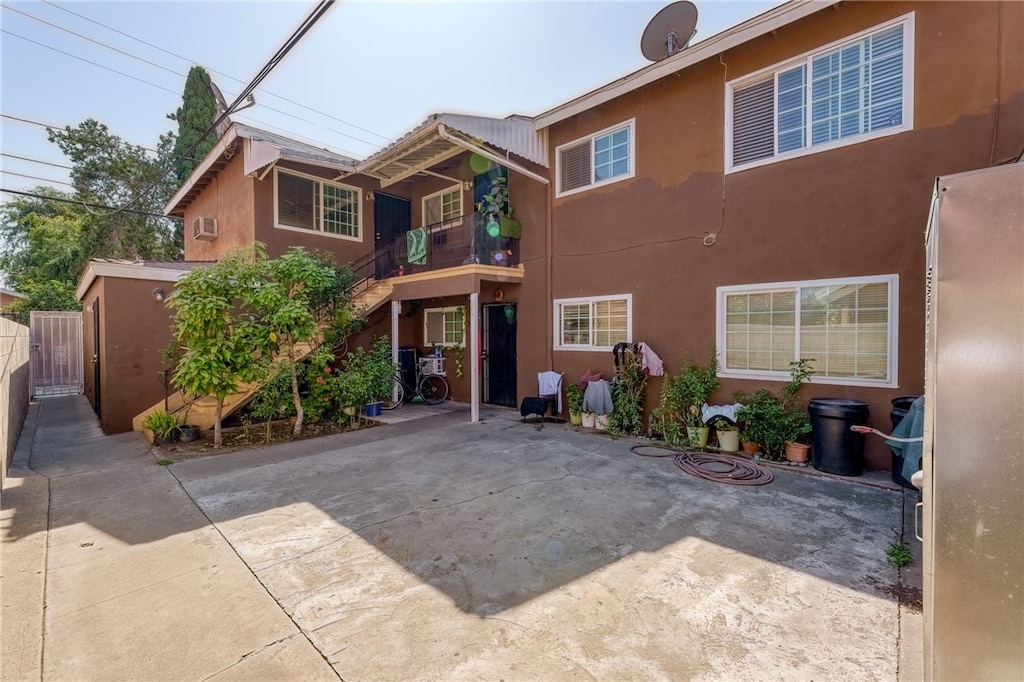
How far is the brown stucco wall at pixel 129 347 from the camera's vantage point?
8.05 meters

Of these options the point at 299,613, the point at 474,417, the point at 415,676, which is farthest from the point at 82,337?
the point at 415,676

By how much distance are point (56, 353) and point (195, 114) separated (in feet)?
37.9

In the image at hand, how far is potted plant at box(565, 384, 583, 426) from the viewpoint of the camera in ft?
27.6

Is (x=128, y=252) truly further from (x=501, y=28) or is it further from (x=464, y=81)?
(x=501, y=28)

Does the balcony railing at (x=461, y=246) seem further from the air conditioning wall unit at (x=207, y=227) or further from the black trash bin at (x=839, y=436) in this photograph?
the black trash bin at (x=839, y=436)

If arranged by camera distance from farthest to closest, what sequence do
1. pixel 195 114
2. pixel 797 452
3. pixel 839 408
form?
pixel 195 114
pixel 797 452
pixel 839 408

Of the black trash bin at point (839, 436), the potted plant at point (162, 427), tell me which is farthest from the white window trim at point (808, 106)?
the potted plant at point (162, 427)

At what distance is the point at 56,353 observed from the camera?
13578 mm

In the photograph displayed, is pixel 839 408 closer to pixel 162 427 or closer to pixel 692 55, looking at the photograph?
pixel 692 55

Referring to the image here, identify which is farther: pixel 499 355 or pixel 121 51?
pixel 121 51

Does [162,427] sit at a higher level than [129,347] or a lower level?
lower

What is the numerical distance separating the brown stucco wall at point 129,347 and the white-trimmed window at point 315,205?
3192mm

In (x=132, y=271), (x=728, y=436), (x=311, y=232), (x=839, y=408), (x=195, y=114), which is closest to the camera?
(x=839, y=408)

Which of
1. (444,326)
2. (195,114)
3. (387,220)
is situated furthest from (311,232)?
(195,114)
